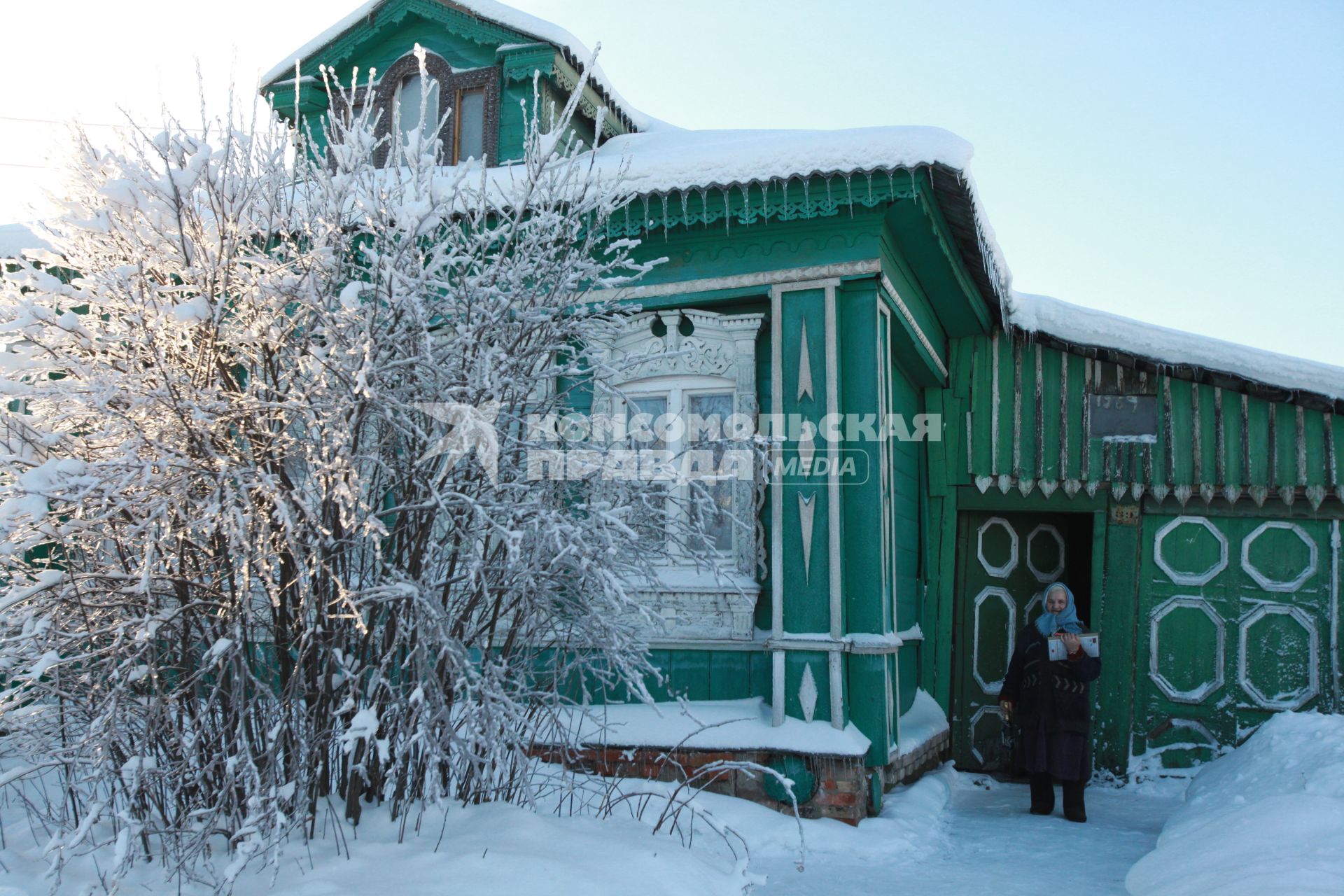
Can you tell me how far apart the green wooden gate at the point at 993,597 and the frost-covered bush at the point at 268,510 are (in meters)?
5.25

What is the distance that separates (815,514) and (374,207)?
3316mm

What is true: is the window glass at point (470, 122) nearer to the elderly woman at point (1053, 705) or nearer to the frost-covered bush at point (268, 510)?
the frost-covered bush at point (268, 510)

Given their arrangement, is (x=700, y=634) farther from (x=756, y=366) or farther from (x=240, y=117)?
(x=240, y=117)

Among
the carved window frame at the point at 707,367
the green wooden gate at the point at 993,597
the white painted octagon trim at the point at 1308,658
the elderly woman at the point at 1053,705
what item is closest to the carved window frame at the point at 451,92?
the carved window frame at the point at 707,367

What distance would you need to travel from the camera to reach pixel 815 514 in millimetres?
6059

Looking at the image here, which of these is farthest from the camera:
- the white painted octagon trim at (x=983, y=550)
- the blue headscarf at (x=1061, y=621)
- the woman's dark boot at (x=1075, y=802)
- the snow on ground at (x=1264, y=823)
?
the white painted octagon trim at (x=983, y=550)

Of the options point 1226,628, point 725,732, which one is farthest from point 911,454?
point 725,732

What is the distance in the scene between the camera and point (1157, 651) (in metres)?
7.68

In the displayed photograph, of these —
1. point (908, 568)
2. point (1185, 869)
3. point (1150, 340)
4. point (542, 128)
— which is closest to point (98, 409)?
point (1185, 869)

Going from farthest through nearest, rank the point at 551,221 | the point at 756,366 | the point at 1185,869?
the point at 756,366 → the point at 1185,869 → the point at 551,221

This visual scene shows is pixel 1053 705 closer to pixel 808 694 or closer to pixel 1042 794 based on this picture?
pixel 1042 794

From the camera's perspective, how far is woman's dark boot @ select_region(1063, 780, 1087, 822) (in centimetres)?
639

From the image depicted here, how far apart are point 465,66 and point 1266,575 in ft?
24.6

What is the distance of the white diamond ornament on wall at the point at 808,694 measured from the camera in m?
5.84
